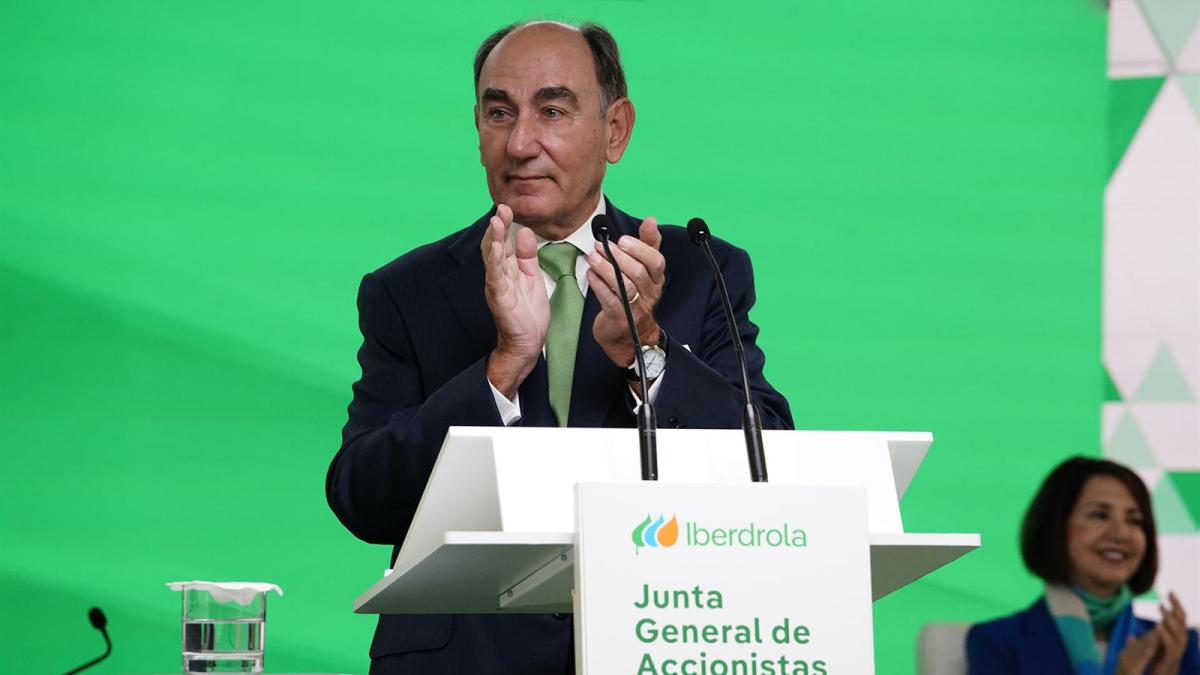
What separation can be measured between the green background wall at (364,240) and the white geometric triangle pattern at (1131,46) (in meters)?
0.05

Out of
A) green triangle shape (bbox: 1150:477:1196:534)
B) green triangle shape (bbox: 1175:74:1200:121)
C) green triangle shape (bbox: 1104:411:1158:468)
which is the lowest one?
green triangle shape (bbox: 1150:477:1196:534)

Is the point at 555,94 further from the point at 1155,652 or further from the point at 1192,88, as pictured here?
the point at 1192,88

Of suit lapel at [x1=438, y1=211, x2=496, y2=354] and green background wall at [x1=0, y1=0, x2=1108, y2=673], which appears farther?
green background wall at [x1=0, y1=0, x2=1108, y2=673]

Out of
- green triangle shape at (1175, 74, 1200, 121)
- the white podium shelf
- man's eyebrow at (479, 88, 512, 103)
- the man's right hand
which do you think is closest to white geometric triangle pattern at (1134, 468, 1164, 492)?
green triangle shape at (1175, 74, 1200, 121)

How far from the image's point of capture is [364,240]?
3920 mm

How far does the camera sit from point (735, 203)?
407 cm

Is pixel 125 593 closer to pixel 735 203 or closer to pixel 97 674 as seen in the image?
pixel 97 674

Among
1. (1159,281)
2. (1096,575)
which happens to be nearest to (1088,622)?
(1096,575)

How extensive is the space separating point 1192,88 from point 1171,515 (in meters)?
1.18

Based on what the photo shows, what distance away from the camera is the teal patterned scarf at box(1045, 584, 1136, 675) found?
3.46 m

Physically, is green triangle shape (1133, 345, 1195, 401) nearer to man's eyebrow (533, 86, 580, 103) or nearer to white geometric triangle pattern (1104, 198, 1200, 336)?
white geometric triangle pattern (1104, 198, 1200, 336)

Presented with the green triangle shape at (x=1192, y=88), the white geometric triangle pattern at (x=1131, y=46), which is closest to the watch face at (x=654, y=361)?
the white geometric triangle pattern at (x=1131, y=46)

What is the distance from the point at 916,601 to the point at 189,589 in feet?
6.61

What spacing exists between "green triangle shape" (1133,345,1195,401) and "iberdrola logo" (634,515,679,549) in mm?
2976
